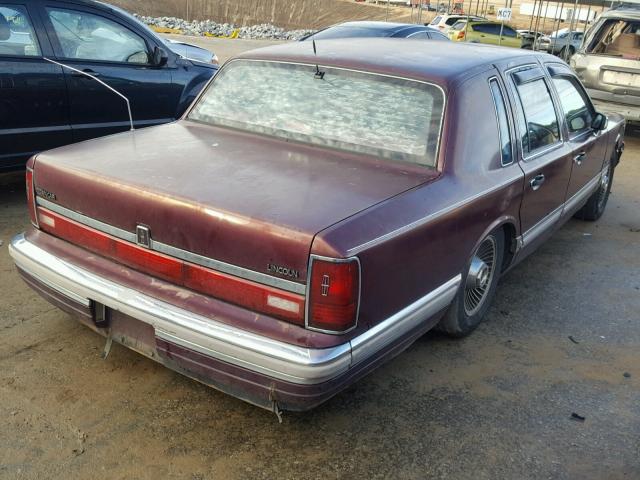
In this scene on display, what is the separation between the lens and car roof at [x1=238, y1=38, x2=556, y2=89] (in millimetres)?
3496

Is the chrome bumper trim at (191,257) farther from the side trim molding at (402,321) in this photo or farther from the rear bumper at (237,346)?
the side trim molding at (402,321)

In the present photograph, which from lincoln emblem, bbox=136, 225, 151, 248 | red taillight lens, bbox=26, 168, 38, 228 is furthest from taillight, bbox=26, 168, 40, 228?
lincoln emblem, bbox=136, 225, 151, 248

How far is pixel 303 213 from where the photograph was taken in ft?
8.54

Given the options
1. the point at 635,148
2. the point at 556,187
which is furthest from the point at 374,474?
the point at 635,148

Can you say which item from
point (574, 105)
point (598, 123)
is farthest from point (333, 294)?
point (598, 123)

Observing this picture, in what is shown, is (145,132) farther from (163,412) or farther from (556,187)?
(556,187)

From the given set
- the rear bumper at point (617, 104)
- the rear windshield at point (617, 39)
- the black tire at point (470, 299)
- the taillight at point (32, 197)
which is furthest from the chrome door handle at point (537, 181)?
the rear windshield at point (617, 39)

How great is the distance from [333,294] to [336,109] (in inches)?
53.8

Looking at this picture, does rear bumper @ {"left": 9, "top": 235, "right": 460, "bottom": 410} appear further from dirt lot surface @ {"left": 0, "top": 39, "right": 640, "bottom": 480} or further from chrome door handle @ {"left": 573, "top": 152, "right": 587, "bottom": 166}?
chrome door handle @ {"left": 573, "top": 152, "right": 587, "bottom": 166}

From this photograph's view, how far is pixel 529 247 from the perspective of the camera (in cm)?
429

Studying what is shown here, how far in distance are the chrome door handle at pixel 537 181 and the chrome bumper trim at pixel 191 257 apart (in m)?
2.03

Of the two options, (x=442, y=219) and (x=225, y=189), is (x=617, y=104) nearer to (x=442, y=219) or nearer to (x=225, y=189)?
(x=442, y=219)

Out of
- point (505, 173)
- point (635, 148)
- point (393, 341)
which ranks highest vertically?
point (505, 173)

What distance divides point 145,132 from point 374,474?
2.27 meters
